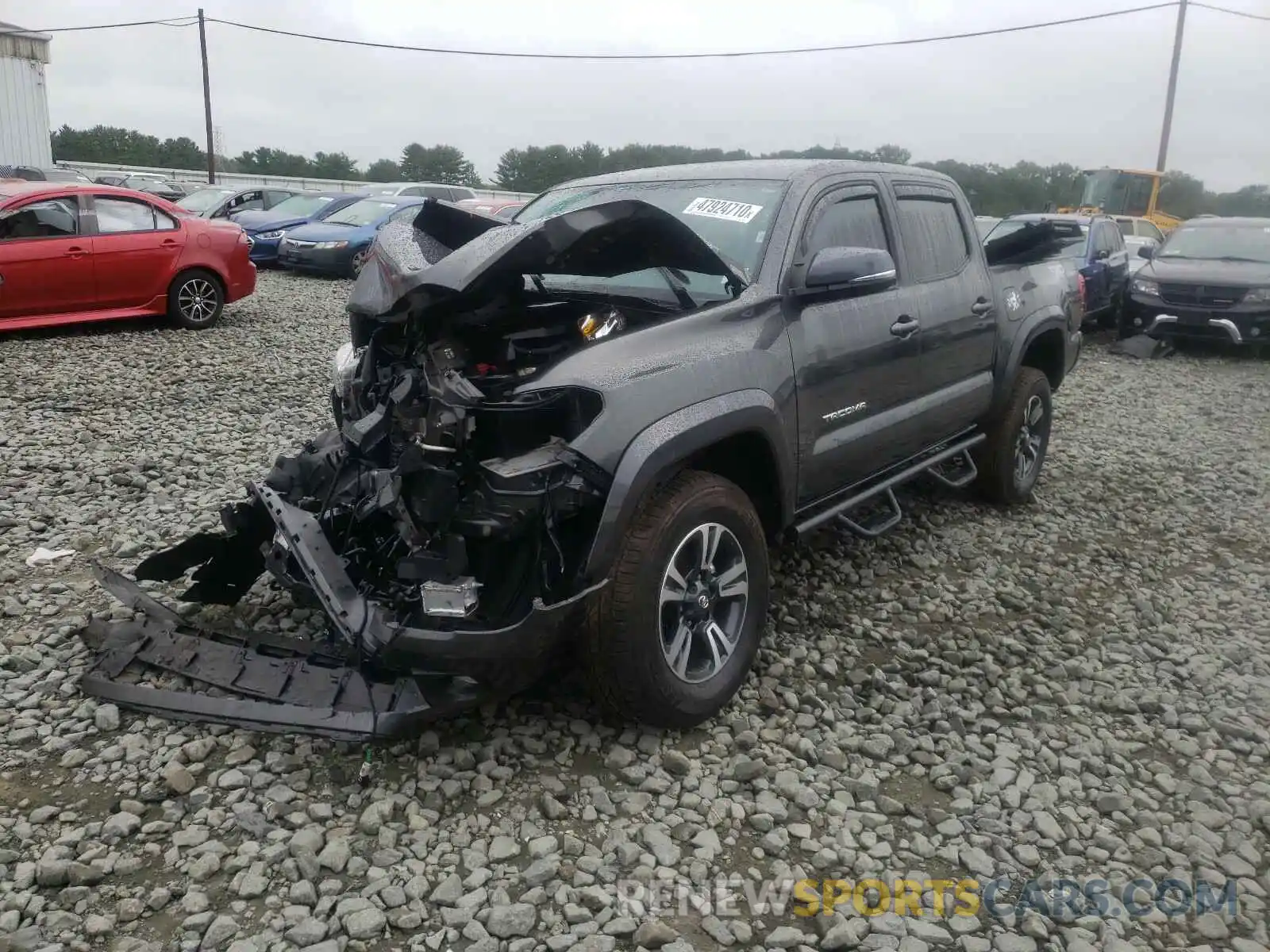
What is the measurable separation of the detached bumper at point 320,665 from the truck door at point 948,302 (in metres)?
2.55

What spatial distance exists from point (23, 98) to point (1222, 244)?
28635mm

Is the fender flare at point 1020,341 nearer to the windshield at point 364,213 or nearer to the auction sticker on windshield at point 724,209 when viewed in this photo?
the auction sticker on windshield at point 724,209

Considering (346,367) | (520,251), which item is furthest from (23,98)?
(520,251)

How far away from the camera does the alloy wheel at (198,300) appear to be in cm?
1050

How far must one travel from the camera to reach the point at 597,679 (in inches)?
124

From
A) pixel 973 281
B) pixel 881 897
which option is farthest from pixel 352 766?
pixel 973 281

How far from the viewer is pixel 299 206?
17828 millimetres

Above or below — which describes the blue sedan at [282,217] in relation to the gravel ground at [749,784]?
above

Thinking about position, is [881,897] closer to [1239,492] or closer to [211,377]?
[1239,492]

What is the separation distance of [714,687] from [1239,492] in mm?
5055

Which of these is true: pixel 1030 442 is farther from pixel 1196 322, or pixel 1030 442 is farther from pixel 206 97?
pixel 206 97

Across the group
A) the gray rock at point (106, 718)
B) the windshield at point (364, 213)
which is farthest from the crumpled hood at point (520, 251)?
the windshield at point (364, 213)

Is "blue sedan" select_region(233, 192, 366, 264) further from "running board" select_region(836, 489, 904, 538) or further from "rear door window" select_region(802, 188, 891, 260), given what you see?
"running board" select_region(836, 489, 904, 538)

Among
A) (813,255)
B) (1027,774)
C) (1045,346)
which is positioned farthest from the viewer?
(1045,346)
